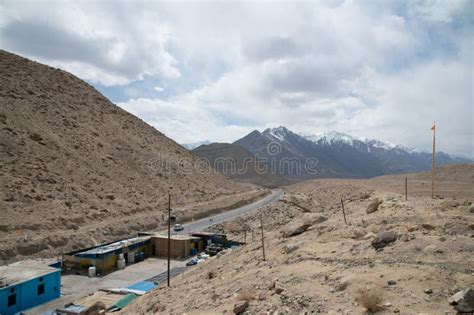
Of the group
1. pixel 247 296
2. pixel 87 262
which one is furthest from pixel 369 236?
pixel 87 262

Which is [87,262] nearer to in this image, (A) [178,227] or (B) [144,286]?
(B) [144,286]

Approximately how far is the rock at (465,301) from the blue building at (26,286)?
1074 inches

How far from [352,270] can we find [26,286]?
80.8 ft

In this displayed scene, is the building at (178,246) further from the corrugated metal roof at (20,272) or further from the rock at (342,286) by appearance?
the rock at (342,286)

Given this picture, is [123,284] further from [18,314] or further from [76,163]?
[76,163]

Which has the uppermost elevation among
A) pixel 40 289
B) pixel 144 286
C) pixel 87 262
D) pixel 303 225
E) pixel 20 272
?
pixel 303 225

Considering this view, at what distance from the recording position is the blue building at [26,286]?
24.6m

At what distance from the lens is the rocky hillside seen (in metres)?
154

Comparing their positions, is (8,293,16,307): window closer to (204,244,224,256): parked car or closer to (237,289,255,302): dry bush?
(204,244,224,256): parked car

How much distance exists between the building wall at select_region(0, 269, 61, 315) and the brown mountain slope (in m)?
7.23

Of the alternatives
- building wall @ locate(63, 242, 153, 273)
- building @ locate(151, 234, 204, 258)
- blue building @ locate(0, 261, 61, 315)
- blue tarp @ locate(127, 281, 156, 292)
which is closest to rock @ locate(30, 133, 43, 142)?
building wall @ locate(63, 242, 153, 273)

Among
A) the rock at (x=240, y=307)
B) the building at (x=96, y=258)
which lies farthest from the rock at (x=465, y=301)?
the building at (x=96, y=258)

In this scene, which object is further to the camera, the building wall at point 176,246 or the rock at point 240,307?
the building wall at point 176,246

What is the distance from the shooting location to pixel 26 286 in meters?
25.7
